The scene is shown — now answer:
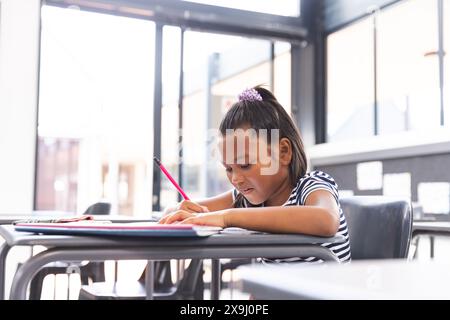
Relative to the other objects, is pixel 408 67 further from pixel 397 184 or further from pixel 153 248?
pixel 153 248

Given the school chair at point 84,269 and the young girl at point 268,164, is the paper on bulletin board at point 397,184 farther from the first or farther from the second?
the young girl at point 268,164

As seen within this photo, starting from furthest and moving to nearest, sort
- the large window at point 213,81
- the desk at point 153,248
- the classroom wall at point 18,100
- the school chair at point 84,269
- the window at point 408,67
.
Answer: the large window at point 213,81, the classroom wall at point 18,100, the window at point 408,67, the school chair at point 84,269, the desk at point 153,248

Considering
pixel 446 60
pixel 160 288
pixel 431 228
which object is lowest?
pixel 160 288

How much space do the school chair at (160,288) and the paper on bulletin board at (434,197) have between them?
1.42 metres

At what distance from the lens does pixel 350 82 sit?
13.2ft

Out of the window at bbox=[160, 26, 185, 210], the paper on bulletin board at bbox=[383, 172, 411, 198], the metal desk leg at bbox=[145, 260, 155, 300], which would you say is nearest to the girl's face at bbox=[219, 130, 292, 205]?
the metal desk leg at bbox=[145, 260, 155, 300]

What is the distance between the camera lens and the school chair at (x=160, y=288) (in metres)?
1.78

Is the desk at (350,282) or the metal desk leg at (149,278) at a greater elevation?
the desk at (350,282)

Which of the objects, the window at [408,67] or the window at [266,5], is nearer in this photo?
the window at [408,67]

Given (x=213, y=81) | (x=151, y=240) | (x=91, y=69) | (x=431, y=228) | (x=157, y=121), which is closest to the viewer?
(x=151, y=240)

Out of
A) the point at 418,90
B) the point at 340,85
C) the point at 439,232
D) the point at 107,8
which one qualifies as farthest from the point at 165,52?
the point at 439,232

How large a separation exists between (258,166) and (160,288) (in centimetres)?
116

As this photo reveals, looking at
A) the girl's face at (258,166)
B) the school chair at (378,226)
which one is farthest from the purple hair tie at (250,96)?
the school chair at (378,226)

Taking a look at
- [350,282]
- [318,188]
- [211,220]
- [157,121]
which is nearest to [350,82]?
[157,121]
